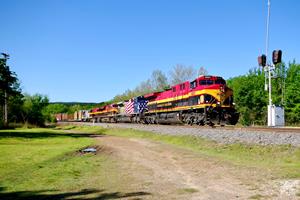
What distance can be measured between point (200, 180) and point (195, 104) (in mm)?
17122

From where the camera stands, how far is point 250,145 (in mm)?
13930

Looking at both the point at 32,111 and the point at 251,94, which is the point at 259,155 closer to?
the point at 251,94

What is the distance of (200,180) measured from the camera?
8.85 m

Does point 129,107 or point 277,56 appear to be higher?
point 277,56

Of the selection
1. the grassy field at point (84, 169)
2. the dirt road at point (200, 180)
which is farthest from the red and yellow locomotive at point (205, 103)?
the dirt road at point (200, 180)

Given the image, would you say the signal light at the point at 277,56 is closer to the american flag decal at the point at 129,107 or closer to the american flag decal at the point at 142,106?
the american flag decal at the point at 142,106

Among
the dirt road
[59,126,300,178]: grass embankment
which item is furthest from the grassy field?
the dirt road

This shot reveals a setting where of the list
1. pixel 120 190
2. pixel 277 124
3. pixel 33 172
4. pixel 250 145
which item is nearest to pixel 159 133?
pixel 277 124

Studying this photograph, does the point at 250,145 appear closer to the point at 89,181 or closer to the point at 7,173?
the point at 89,181

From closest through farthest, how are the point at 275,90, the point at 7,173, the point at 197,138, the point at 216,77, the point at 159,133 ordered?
the point at 7,173, the point at 197,138, the point at 159,133, the point at 216,77, the point at 275,90

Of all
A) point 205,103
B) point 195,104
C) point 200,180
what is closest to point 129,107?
point 195,104

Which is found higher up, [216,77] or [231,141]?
[216,77]

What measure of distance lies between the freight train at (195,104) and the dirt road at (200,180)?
11.6 m

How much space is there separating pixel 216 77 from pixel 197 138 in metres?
8.69
